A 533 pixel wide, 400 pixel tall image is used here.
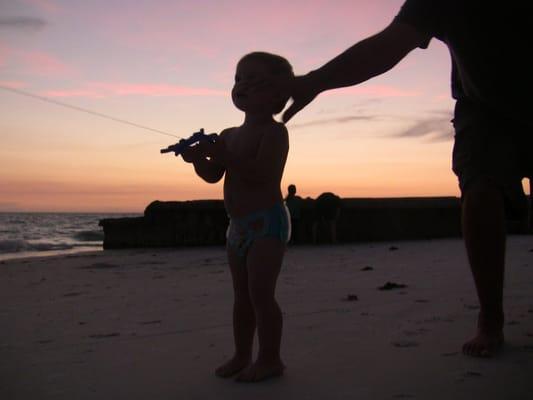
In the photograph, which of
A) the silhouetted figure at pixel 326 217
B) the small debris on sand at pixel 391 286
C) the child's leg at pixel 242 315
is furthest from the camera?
the silhouetted figure at pixel 326 217

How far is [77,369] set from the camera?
251 centimetres

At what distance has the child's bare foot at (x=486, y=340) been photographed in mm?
2480

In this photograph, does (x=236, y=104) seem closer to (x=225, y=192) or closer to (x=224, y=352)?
(x=225, y=192)

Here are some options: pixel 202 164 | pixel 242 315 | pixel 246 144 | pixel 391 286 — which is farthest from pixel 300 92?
pixel 391 286

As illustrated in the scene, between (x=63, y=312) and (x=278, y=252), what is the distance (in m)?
2.24

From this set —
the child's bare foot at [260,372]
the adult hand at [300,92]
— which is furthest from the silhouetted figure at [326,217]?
the adult hand at [300,92]

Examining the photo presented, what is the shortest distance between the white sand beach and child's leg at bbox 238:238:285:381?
10 centimetres

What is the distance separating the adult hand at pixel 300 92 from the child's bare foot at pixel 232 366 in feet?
3.50

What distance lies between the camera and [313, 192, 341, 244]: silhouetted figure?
11.6 m

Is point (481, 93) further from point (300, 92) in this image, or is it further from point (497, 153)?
point (300, 92)

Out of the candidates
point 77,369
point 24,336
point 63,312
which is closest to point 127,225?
point 63,312

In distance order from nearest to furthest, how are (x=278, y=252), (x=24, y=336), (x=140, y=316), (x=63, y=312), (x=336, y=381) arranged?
(x=336, y=381), (x=278, y=252), (x=24, y=336), (x=140, y=316), (x=63, y=312)

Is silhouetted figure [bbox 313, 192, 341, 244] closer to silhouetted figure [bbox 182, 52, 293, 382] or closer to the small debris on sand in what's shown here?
the small debris on sand

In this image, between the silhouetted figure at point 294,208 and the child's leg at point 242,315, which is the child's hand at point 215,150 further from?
the silhouetted figure at point 294,208
